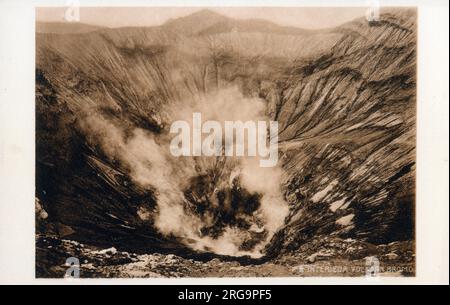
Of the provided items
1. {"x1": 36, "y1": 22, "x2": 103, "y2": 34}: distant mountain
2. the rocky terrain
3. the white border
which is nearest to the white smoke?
the rocky terrain

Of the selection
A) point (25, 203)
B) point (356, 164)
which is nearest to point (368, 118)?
point (356, 164)

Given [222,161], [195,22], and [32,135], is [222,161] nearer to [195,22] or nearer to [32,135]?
[195,22]

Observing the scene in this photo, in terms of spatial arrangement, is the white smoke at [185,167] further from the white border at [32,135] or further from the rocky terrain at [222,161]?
the white border at [32,135]

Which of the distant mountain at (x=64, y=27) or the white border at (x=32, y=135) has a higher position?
the distant mountain at (x=64, y=27)

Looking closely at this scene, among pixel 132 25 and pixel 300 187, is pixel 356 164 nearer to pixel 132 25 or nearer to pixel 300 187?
pixel 300 187

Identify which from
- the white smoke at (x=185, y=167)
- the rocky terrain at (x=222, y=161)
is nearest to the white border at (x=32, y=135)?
the rocky terrain at (x=222, y=161)
